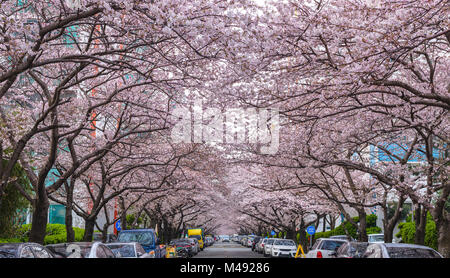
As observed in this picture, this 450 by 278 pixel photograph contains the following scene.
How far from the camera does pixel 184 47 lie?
13.6 metres

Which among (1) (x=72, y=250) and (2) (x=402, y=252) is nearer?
(2) (x=402, y=252)

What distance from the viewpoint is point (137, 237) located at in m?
20.6

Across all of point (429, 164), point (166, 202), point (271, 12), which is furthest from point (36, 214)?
point (166, 202)

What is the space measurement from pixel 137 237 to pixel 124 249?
4679 millimetres

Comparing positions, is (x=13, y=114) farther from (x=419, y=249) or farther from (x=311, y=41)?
(x=419, y=249)

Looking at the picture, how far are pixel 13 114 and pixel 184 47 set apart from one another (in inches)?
369

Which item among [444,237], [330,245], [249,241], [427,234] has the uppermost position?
[249,241]

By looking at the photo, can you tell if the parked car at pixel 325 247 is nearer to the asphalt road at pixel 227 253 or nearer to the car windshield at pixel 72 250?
the car windshield at pixel 72 250

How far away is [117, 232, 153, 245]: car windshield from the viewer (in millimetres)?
20359

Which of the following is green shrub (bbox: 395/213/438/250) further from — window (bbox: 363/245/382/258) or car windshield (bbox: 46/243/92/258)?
car windshield (bbox: 46/243/92/258)

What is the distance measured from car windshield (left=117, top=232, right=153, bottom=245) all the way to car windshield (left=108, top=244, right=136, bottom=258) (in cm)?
420

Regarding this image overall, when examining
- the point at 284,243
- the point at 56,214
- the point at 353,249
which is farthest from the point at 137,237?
the point at 56,214

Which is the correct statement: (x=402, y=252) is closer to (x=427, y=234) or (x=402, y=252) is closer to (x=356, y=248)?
(x=356, y=248)
